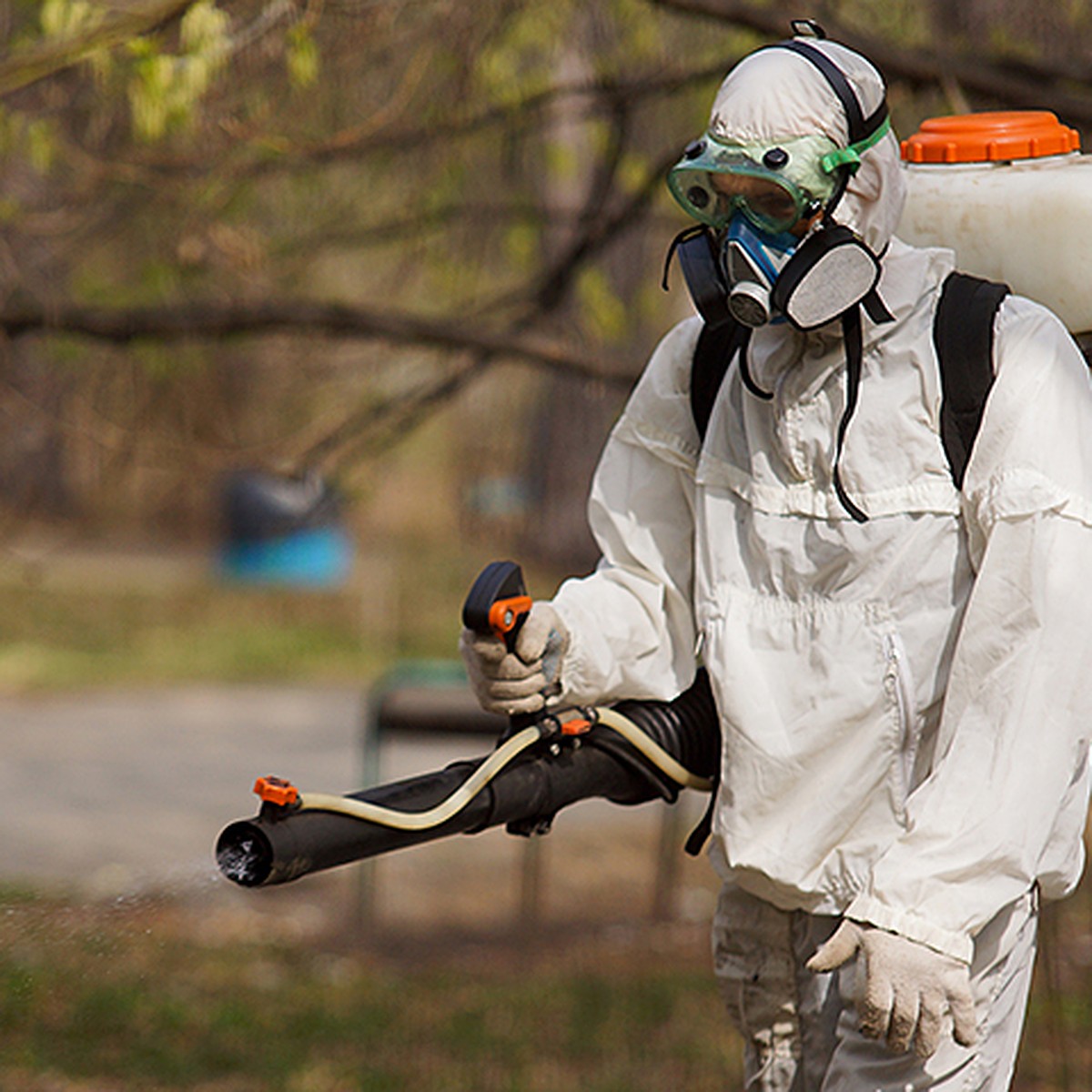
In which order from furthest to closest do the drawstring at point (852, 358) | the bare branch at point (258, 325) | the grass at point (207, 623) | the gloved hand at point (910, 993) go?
the grass at point (207, 623) < the bare branch at point (258, 325) < the drawstring at point (852, 358) < the gloved hand at point (910, 993)

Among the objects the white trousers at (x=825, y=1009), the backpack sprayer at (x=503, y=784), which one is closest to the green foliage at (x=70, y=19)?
the backpack sprayer at (x=503, y=784)

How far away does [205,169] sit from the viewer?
4.94 metres

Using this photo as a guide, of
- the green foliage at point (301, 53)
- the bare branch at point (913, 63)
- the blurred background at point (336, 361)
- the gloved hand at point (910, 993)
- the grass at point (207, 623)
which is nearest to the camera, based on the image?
the gloved hand at point (910, 993)

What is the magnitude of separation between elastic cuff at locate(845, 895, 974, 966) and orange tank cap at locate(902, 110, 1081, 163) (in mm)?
1084

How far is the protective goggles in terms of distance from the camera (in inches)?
79.7

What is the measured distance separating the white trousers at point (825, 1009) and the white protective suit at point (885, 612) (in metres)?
0.08

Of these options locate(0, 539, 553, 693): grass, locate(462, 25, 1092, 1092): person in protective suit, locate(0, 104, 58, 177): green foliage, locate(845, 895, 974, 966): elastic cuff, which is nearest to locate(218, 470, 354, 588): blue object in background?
locate(0, 539, 553, 693): grass

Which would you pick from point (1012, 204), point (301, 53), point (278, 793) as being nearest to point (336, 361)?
point (301, 53)

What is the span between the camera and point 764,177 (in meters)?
2.03

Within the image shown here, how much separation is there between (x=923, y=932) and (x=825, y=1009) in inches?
17.8

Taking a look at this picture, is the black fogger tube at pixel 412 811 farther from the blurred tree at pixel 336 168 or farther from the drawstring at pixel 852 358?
the blurred tree at pixel 336 168

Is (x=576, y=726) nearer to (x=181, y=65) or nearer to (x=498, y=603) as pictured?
Answer: (x=498, y=603)

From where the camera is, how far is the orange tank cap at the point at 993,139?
7.65 ft

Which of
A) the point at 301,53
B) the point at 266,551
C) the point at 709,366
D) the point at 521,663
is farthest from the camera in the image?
the point at 266,551
